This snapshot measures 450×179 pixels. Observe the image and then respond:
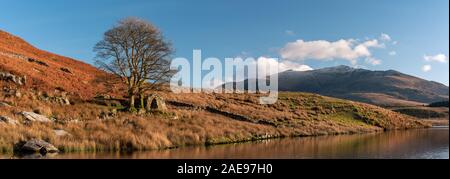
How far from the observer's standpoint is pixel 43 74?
149 feet

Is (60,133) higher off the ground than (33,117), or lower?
lower

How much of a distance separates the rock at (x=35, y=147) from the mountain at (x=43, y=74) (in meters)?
17.3

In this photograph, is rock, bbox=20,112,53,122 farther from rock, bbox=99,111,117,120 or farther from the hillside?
rock, bbox=99,111,117,120

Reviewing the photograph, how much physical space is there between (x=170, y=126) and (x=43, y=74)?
61.1 feet

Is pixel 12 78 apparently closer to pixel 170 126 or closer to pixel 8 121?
pixel 8 121

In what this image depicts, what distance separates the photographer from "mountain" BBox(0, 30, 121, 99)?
40.9 m

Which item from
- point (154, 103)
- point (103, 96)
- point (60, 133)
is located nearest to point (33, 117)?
point (60, 133)

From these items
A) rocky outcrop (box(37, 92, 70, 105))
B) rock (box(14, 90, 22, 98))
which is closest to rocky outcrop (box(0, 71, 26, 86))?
rocky outcrop (box(37, 92, 70, 105))

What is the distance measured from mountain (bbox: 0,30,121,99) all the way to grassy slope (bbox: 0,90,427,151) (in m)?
4.64

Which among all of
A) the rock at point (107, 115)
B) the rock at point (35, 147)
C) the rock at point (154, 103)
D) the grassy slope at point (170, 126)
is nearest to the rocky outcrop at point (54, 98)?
the grassy slope at point (170, 126)
